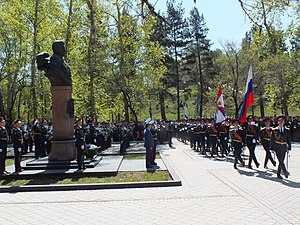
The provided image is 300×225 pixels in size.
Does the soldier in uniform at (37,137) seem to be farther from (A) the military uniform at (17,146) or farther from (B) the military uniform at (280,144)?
(B) the military uniform at (280,144)

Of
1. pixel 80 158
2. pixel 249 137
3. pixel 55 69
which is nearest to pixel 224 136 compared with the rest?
pixel 249 137

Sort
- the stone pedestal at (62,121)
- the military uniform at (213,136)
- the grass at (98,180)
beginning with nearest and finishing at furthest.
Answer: the grass at (98,180), the stone pedestal at (62,121), the military uniform at (213,136)

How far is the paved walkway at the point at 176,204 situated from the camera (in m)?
6.66

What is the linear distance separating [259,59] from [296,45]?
15.3 feet

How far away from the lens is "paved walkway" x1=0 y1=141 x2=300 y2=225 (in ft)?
21.9

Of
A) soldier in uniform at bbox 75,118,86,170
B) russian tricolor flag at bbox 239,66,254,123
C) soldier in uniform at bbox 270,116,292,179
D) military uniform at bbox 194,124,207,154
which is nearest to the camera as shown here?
soldier in uniform at bbox 270,116,292,179

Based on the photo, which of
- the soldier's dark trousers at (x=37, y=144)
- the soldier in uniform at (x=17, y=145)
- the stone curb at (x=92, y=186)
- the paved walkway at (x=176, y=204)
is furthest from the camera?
the soldier's dark trousers at (x=37, y=144)

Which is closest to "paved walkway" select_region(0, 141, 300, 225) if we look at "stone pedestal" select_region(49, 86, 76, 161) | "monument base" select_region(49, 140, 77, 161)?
"monument base" select_region(49, 140, 77, 161)

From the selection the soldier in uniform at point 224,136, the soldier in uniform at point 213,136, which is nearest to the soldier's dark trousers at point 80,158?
the soldier in uniform at point 213,136

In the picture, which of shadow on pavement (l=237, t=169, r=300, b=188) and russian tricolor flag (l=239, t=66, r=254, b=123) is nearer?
shadow on pavement (l=237, t=169, r=300, b=188)

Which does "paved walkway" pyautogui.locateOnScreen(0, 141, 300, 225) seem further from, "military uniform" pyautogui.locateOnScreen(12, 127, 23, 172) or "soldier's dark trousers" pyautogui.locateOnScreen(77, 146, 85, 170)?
"military uniform" pyautogui.locateOnScreen(12, 127, 23, 172)

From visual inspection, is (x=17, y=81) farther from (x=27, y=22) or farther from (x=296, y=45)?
(x=296, y=45)

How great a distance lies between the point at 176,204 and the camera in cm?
775

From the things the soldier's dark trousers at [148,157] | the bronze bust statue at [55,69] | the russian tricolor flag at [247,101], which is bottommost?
the soldier's dark trousers at [148,157]
